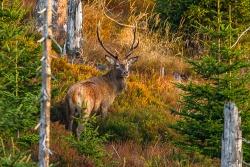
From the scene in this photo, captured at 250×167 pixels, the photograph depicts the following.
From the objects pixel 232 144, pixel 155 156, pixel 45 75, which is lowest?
pixel 155 156

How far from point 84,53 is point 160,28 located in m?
3.75

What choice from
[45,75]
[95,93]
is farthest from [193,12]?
[45,75]

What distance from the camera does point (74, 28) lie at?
17609 millimetres

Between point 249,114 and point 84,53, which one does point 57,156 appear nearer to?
point 249,114

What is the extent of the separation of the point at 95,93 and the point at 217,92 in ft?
13.7

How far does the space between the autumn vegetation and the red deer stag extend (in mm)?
301

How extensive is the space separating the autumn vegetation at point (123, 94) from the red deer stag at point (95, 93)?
301 mm

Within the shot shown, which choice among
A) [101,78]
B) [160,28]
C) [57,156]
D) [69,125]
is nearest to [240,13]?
[160,28]

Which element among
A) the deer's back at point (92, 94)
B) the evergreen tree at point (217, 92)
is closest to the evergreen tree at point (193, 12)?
the deer's back at point (92, 94)

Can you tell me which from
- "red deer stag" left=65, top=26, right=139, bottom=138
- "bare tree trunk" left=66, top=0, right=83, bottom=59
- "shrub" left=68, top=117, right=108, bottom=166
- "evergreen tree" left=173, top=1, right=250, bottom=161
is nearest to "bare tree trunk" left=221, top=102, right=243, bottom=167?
"evergreen tree" left=173, top=1, right=250, bottom=161

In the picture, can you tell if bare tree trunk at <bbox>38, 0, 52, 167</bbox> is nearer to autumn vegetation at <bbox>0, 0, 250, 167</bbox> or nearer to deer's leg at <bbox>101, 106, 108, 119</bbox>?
autumn vegetation at <bbox>0, 0, 250, 167</bbox>

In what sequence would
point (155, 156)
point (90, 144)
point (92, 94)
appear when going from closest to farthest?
point (90, 144) → point (155, 156) → point (92, 94)

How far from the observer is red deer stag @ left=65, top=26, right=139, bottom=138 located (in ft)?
40.6

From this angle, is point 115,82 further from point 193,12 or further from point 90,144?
point 90,144
